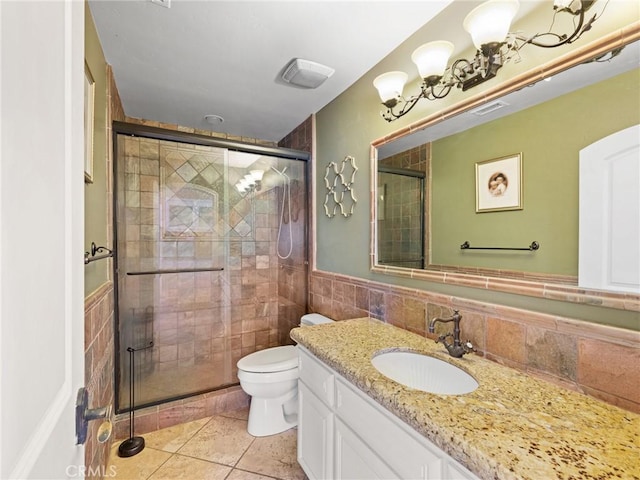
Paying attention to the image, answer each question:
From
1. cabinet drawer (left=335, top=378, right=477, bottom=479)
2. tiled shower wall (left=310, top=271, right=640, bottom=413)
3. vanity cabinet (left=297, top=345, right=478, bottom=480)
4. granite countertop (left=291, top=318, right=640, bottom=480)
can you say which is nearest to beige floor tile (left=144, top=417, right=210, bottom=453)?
vanity cabinet (left=297, top=345, right=478, bottom=480)

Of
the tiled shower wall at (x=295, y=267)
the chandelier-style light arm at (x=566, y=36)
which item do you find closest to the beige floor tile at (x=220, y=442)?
the tiled shower wall at (x=295, y=267)

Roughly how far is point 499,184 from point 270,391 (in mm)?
1842

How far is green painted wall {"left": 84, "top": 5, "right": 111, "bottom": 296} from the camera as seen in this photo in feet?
4.56

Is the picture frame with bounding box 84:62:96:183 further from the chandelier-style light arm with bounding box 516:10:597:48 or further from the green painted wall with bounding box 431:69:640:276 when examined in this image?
the chandelier-style light arm with bounding box 516:10:597:48

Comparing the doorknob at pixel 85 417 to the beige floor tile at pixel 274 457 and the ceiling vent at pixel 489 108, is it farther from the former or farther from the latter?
the ceiling vent at pixel 489 108

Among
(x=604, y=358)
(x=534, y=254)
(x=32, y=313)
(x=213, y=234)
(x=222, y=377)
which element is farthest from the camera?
(x=213, y=234)

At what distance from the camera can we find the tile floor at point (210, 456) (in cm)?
170

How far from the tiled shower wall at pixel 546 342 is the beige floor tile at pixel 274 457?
1.08 meters

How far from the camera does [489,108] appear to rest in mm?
1243

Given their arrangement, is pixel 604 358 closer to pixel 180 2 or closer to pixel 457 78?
pixel 457 78

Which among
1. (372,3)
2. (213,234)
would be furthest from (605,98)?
(213,234)

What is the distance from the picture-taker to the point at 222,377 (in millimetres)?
2504

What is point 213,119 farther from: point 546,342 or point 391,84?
point 546,342

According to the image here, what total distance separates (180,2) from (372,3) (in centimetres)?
88
